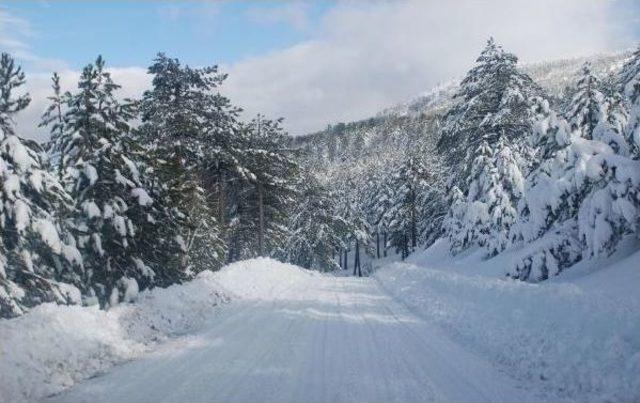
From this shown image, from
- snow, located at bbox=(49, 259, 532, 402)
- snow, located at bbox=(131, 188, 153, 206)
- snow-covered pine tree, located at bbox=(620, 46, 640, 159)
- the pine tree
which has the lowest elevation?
snow, located at bbox=(49, 259, 532, 402)

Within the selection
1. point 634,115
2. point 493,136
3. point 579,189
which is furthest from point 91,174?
point 493,136

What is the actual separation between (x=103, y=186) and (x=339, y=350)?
34.5 feet

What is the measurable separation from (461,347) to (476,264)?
18536 mm

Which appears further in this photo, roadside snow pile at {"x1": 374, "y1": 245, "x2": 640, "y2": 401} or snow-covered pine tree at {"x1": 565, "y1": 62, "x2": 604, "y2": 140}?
snow-covered pine tree at {"x1": 565, "y1": 62, "x2": 604, "y2": 140}

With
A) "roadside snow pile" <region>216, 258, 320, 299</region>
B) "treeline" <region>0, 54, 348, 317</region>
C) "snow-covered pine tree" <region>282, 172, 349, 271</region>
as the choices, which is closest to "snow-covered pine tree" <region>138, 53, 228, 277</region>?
"treeline" <region>0, 54, 348, 317</region>

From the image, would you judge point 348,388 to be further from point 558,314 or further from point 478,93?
point 478,93

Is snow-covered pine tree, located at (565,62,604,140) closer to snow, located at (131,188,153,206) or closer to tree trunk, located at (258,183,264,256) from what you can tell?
snow, located at (131,188,153,206)

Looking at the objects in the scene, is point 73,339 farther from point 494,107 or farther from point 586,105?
point 494,107

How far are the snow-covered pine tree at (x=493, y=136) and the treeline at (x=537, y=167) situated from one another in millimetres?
64

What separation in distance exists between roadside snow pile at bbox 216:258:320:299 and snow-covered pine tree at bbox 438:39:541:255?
1179 cm

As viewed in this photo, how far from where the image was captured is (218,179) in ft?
117

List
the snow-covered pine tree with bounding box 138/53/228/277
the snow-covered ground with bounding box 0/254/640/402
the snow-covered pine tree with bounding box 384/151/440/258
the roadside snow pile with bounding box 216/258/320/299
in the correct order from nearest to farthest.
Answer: the snow-covered ground with bounding box 0/254/640/402, the roadside snow pile with bounding box 216/258/320/299, the snow-covered pine tree with bounding box 138/53/228/277, the snow-covered pine tree with bounding box 384/151/440/258

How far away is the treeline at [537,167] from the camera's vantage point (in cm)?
1612

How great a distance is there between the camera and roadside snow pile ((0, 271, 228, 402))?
7.87m
